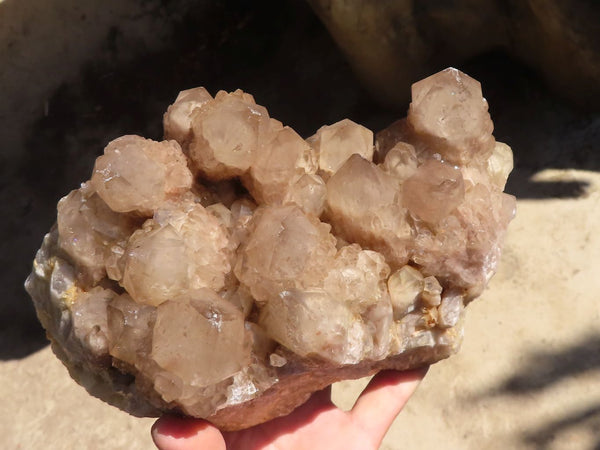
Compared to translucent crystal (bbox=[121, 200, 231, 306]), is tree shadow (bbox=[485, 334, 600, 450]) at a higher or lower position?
lower

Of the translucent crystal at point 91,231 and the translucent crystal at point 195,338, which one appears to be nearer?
the translucent crystal at point 195,338

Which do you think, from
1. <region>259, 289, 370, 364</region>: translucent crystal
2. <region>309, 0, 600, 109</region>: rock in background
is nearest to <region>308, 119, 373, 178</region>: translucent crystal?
<region>259, 289, 370, 364</region>: translucent crystal

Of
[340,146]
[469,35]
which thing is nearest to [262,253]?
[340,146]

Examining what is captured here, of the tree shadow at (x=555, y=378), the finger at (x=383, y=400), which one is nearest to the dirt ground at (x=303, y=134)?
the tree shadow at (x=555, y=378)

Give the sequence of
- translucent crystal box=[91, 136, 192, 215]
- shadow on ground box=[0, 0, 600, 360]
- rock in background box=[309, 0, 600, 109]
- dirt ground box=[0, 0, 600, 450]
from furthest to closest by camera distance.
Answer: shadow on ground box=[0, 0, 600, 360] → rock in background box=[309, 0, 600, 109] → dirt ground box=[0, 0, 600, 450] → translucent crystal box=[91, 136, 192, 215]

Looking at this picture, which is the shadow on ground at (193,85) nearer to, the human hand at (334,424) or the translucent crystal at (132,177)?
the human hand at (334,424)

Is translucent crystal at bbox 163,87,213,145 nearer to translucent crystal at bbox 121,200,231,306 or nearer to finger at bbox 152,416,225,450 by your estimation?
translucent crystal at bbox 121,200,231,306

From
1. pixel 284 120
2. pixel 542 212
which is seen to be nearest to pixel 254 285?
pixel 542 212
